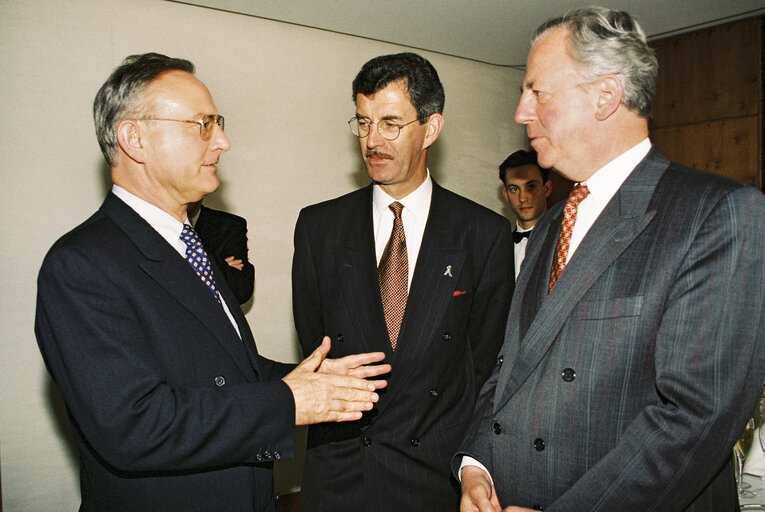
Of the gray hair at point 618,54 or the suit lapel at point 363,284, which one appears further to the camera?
the suit lapel at point 363,284

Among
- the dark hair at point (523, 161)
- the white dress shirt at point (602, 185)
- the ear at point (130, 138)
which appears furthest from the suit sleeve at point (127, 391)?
the dark hair at point (523, 161)

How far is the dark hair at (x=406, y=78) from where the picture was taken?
2.27 metres

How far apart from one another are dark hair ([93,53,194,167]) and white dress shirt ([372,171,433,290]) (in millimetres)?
1000

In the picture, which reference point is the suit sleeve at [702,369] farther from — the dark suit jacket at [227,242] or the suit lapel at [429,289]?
the dark suit jacket at [227,242]

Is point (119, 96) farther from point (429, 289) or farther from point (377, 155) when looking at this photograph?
point (429, 289)

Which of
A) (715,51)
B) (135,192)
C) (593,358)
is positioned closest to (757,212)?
(593,358)

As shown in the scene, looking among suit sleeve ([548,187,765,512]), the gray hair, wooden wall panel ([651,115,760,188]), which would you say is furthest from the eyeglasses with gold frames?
wooden wall panel ([651,115,760,188])

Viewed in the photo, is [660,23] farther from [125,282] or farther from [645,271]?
[125,282]

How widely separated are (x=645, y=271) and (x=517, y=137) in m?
4.77

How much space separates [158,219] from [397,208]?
0.96 m

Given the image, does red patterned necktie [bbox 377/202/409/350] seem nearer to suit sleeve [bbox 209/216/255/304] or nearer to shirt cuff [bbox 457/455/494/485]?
shirt cuff [bbox 457/455/494/485]

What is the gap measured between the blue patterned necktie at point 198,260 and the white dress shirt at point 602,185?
3.37 feet

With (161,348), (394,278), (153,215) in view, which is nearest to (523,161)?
(394,278)

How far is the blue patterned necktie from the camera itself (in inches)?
67.3
